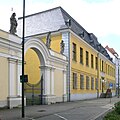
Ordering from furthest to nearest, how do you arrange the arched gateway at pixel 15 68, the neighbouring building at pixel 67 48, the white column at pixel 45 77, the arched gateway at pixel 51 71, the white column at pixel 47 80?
the neighbouring building at pixel 67 48 → the white column at pixel 47 80 → the white column at pixel 45 77 → the arched gateway at pixel 51 71 → the arched gateway at pixel 15 68

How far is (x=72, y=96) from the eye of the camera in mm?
35844

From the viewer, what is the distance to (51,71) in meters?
29.3

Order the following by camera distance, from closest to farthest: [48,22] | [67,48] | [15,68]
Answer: [15,68] < [67,48] < [48,22]

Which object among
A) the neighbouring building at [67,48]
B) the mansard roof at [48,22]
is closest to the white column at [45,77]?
the neighbouring building at [67,48]

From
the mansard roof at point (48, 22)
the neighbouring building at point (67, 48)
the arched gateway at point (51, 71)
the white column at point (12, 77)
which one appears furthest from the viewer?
the mansard roof at point (48, 22)

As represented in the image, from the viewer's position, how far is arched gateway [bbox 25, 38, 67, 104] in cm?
2689

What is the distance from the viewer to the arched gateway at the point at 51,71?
88.2ft

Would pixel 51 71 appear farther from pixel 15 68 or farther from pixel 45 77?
pixel 15 68

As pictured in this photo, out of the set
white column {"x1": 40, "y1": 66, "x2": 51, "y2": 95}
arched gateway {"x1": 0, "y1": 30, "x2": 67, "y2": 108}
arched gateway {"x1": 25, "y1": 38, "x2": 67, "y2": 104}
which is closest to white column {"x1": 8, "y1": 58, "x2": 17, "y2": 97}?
arched gateway {"x1": 0, "y1": 30, "x2": 67, "y2": 108}

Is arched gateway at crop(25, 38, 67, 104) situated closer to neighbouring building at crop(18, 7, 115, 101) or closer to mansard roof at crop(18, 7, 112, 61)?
neighbouring building at crop(18, 7, 115, 101)

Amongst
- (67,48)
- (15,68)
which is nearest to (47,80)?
(15,68)

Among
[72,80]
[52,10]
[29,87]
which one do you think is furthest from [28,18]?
[29,87]

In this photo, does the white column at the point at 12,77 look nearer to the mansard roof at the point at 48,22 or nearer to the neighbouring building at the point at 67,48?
the neighbouring building at the point at 67,48

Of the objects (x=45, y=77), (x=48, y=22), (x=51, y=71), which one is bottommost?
(x=45, y=77)
